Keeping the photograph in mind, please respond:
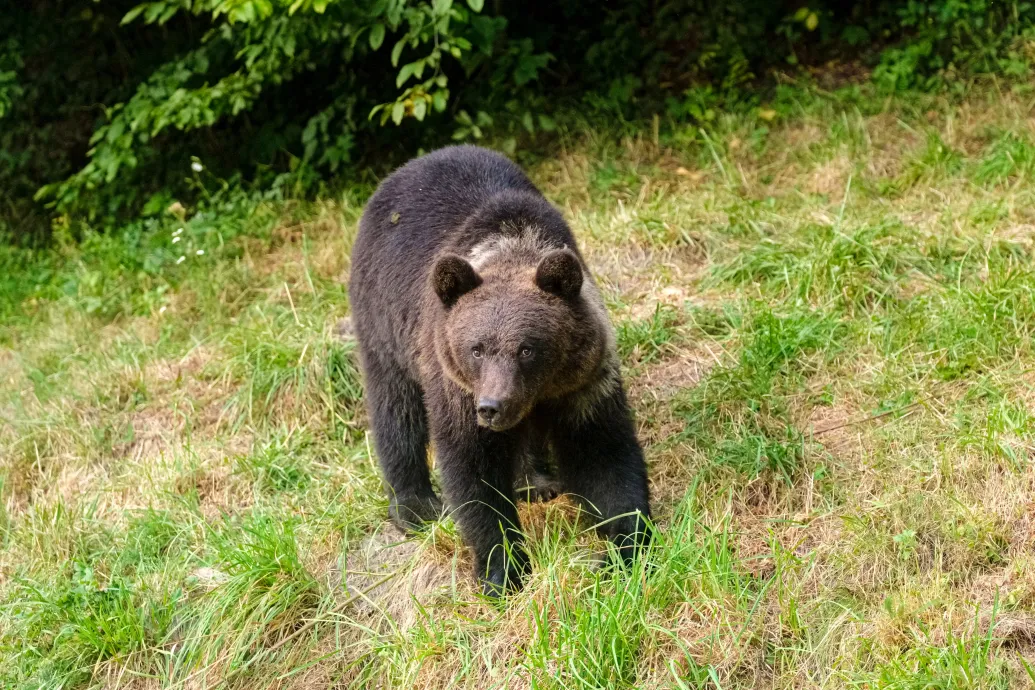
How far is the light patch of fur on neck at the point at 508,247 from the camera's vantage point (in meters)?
5.02

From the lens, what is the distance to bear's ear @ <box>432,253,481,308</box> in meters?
4.65

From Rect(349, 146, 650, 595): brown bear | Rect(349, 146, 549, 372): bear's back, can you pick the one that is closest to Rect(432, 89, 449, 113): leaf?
Rect(349, 146, 549, 372): bear's back

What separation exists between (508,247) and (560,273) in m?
0.50

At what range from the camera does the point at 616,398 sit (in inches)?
192

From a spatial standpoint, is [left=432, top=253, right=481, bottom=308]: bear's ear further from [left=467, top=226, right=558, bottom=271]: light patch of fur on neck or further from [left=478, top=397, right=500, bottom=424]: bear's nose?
[left=478, top=397, right=500, bottom=424]: bear's nose

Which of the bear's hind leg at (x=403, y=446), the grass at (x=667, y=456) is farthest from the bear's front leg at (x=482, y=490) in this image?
the bear's hind leg at (x=403, y=446)

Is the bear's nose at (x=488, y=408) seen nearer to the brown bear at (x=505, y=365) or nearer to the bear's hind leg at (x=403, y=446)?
the brown bear at (x=505, y=365)

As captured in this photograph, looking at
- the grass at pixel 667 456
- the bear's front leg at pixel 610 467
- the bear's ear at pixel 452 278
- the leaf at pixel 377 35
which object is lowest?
the grass at pixel 667 456

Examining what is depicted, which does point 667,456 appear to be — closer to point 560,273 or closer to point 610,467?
point 610,467

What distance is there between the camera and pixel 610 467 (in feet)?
15.9

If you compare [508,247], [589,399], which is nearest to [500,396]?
[589,399]

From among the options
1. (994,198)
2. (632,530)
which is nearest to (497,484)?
(632,530)

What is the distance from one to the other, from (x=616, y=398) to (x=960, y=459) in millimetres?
1543

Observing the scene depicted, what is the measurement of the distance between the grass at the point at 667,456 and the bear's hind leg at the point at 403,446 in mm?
159
